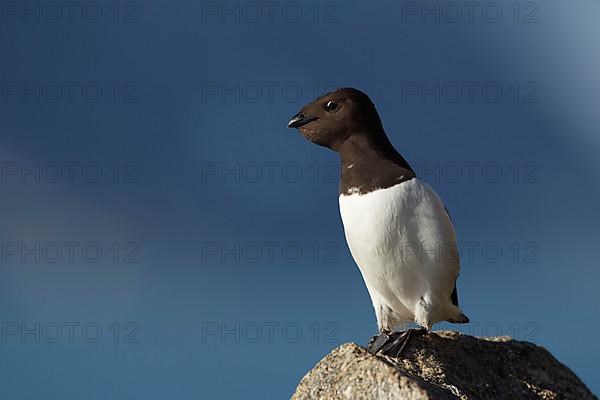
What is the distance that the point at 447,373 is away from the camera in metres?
6.55

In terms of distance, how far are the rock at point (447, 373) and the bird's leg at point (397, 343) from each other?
0.06 m

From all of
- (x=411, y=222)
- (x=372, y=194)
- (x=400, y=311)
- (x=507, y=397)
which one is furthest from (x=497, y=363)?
(x=372, y=194)

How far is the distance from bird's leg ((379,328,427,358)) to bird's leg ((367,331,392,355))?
0.09ft

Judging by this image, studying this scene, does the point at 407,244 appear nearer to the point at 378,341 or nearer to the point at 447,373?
the point at 378,341

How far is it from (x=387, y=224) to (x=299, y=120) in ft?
5.52

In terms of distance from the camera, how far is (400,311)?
7.61 metres

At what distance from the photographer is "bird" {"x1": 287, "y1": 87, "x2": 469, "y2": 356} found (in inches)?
275

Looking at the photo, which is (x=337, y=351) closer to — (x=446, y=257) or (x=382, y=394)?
(x=382, y=394)

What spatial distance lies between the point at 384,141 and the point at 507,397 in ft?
9.55

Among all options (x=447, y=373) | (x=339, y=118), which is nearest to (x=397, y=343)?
(x=447, y=373)

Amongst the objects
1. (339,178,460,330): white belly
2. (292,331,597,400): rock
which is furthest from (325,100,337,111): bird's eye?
(292,331,597,400): rock

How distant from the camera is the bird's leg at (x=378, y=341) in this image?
679 cm

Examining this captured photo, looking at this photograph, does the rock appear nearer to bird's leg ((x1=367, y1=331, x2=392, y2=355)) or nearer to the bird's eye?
bird's leg ((x1=367, y1=331, x2=392, y2=355))

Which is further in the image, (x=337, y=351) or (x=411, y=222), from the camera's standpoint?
(x=411, y=222)
